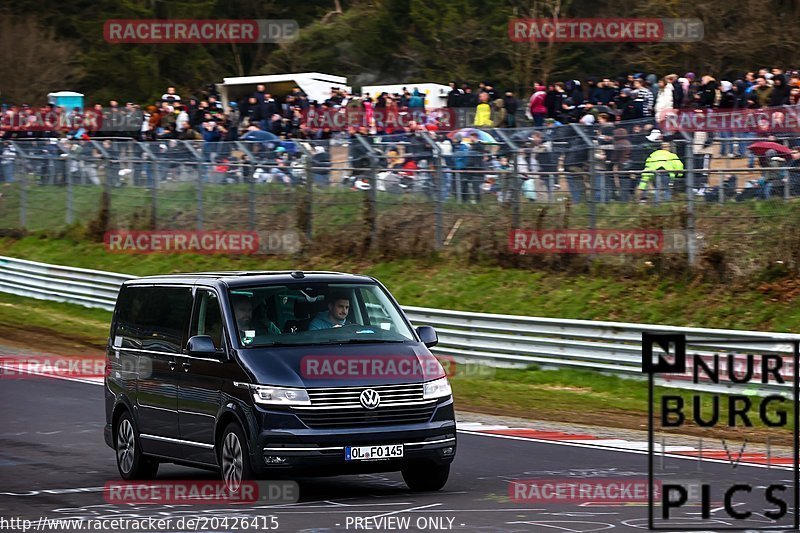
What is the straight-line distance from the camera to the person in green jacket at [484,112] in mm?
28266

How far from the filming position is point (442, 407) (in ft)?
35.6

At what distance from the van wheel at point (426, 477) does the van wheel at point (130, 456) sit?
2.61 m

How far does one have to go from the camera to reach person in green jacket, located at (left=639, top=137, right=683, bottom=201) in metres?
21.9

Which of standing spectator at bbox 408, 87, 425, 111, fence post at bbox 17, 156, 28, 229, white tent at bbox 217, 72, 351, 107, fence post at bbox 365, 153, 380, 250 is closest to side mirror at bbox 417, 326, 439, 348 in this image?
fence post at bbox 365, 153, 380, 250

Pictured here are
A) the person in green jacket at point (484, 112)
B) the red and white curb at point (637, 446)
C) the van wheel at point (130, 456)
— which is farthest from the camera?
the person in green jacket at point (484, 112)

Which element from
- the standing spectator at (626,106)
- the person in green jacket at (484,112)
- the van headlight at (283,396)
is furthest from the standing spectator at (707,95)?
the van headlight at (283,396)

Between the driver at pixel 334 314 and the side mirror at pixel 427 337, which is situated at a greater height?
the driver at pixel 334 314

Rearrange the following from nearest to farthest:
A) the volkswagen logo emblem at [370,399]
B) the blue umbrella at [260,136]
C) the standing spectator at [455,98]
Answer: the volkswagen logo emblem at [370,399] → the standing spectator at [455,98] → the blue umbrella at [260,136]

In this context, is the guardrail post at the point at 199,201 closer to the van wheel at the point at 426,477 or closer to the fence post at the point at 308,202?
the fence post at the point at 308,202

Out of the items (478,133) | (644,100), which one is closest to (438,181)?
(478,133)

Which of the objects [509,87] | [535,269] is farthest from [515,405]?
[509,87]

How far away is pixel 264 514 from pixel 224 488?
1105mm

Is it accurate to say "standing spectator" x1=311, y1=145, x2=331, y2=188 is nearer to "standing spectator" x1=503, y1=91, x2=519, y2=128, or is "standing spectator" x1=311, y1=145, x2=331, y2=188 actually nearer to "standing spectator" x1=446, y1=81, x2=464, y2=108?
"standing spectator" x1=446, y1=81, x2=464, y2=108

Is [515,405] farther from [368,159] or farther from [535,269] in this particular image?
[368,159]
